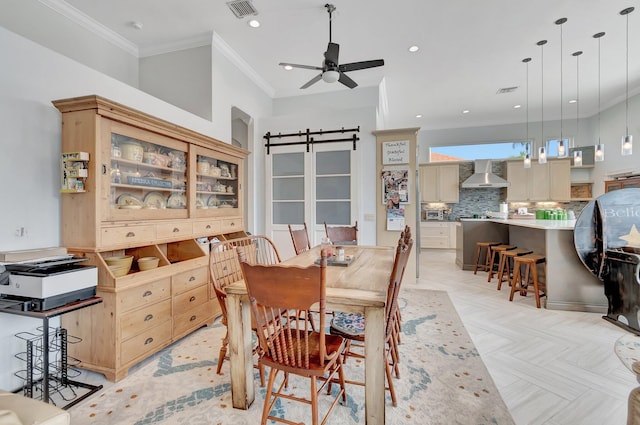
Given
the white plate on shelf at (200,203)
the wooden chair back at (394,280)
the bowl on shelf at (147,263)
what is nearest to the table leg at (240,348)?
the wooden chair back at (394,280)

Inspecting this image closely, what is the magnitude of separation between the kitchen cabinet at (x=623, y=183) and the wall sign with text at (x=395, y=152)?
5114 millimetres

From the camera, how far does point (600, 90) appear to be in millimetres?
5582

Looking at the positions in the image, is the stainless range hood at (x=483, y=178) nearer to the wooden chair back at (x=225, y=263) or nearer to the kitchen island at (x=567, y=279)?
the kitchen island at (x=567, y=279)

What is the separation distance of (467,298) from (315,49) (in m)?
4.13

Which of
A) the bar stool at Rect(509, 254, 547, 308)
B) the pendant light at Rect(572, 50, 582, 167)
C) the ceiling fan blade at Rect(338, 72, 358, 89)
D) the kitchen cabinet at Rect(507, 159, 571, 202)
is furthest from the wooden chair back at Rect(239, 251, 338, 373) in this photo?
the kitchen cabinet at Rect(507, 159, 571, 202)

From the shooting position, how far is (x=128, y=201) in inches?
95.4

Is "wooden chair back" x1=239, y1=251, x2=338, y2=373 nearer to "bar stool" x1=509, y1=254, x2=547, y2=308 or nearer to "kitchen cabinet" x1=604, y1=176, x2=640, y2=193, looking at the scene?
"bar stool" x1=509, y1=254, x2=547, y2=308

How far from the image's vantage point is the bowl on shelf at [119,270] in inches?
87.2

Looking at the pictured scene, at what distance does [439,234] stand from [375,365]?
712 centimetres

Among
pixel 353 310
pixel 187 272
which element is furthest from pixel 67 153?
pixel 353 310

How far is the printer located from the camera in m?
1.67

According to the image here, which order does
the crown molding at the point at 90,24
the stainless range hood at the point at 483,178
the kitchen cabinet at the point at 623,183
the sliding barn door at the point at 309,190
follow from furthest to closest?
the stainless range hood at the point at 483,178, the kitchen cabinet at the point at 623,183, the sliding barn door at the point at 309,190, the crown molding at the point at 90,24

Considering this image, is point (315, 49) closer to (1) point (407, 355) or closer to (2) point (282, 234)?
(2) point (282, 234)

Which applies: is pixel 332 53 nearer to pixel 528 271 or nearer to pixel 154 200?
pixel 154 200
